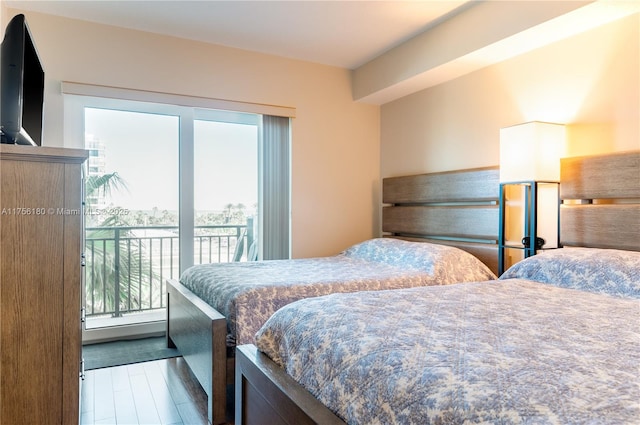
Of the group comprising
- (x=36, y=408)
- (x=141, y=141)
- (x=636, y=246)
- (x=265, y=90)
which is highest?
(x=265, y=90)

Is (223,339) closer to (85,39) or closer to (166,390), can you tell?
(166,390)

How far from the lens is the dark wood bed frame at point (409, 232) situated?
2.05 m

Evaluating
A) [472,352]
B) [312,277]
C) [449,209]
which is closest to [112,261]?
[312,277]

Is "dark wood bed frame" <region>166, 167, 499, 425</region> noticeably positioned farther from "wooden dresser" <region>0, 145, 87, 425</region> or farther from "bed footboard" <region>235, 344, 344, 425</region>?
"wooden dresser" <region>0, 145, 87, 425</region>

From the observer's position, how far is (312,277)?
2.57m

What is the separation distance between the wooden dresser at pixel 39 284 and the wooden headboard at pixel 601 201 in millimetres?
2581

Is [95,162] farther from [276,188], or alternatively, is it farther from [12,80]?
[12,80]

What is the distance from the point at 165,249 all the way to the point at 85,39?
1758 millimetres

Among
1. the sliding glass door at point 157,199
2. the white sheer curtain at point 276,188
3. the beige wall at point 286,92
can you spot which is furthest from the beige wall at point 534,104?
the sliding glass door at point 157,199

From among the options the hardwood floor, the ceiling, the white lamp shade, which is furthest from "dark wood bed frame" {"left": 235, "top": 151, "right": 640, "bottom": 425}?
the ceiling

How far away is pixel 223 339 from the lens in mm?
2043

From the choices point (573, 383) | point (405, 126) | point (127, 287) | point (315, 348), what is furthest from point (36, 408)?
point (405, 126)

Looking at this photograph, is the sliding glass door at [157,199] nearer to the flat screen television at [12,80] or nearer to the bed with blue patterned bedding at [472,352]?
the flat screen television at [12,80]

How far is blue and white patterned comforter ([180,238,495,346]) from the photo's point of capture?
216 cm
